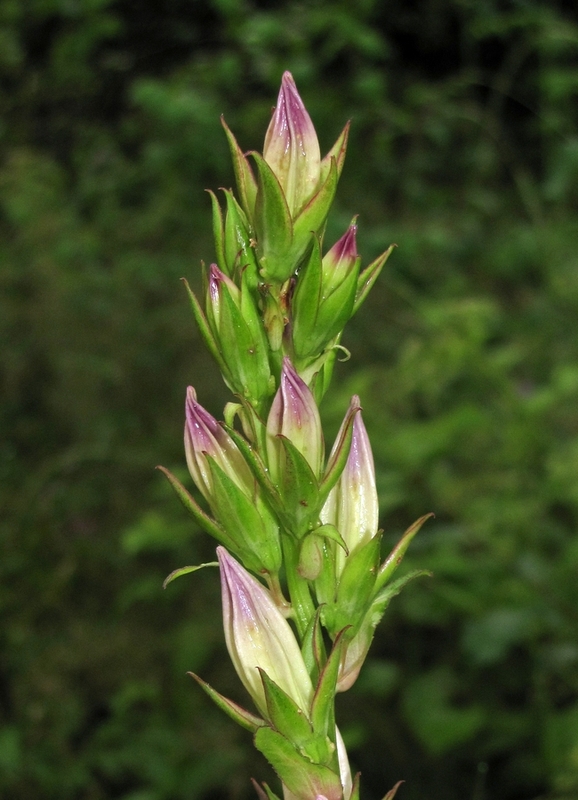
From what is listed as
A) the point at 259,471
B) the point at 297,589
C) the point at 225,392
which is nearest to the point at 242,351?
the point at 259,471

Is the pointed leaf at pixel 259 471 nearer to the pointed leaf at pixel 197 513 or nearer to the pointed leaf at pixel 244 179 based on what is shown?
the pointed leaf at pixel 197 513

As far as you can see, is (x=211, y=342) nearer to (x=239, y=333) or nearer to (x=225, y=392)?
(x=239, y=333)

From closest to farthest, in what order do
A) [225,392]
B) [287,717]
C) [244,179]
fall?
[287,717] < [244,179] < [225,392]

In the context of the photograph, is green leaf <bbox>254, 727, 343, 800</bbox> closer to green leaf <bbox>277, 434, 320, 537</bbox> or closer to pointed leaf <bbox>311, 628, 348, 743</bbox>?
pointed leaf <bbox>311, 628, 348, 743</bbox>

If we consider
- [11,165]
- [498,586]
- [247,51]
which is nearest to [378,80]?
[247,51]

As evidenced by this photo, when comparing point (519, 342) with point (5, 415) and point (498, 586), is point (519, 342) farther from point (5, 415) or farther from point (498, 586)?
point (5, 415)
